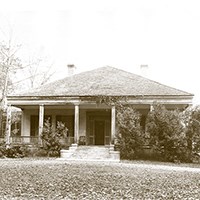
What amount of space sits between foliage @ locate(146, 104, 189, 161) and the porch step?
2.51 meters

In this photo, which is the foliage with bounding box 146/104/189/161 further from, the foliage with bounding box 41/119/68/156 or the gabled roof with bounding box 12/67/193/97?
the foliage with bounding box 41/119/68/156

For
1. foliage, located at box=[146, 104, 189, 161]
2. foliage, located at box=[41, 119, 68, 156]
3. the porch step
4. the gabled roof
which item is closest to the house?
the gabled roof

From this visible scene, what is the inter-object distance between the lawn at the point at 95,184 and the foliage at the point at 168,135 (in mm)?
6135

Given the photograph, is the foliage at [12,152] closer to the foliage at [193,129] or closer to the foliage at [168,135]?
the foliage at [168,135]

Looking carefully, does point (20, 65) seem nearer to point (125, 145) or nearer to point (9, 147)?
point (9, 147)

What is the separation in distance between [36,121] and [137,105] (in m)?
7.88

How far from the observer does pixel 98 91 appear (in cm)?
2566

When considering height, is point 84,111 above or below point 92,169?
above

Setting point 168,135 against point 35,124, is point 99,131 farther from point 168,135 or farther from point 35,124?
point 168,135

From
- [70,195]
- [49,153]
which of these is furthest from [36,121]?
[70,195]

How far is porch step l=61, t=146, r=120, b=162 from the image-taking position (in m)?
21.6

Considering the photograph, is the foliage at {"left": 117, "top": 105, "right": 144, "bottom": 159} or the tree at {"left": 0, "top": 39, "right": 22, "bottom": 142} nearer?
the foliage at {"left": 117, "top": 105, "right": 144, "bottom": 159}

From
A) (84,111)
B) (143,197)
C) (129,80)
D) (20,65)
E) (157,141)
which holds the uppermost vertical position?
→ (20,65)

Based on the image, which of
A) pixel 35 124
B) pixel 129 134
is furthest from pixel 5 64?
pixel 129 134
